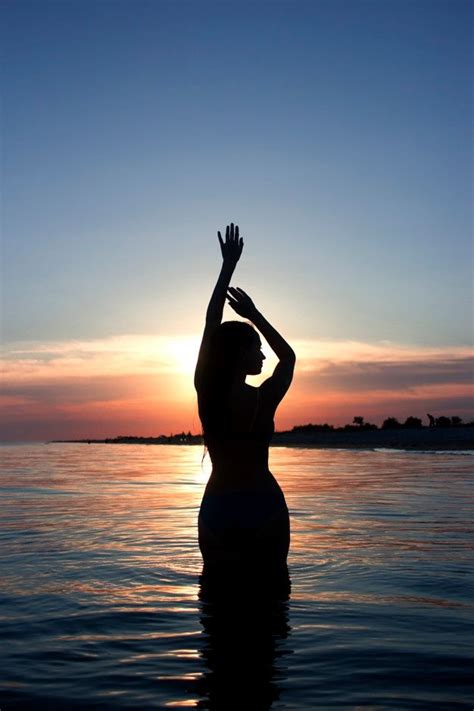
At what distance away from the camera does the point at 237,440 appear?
5.81m

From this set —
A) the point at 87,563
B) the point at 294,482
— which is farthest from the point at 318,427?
the point at 87,563

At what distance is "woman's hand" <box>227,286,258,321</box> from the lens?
6.26 meters

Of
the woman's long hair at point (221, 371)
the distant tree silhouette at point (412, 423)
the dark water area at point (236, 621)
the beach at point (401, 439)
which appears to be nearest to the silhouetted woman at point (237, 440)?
the woman's long hair at point (221, 371)

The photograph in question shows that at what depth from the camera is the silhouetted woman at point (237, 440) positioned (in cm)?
572

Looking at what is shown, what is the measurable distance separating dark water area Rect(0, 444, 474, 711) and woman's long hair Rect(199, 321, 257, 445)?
51 centimetres

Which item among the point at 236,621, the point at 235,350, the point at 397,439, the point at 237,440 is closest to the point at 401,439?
the point at 397,439

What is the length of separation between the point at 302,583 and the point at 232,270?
380cm

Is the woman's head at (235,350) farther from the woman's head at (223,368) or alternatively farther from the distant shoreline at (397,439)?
the distant shoreline at (397,439)

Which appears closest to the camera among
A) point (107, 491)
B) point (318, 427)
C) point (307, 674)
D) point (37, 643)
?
point (307, 674)

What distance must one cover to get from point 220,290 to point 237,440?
122 cm

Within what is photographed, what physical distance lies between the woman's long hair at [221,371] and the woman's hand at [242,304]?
46cm

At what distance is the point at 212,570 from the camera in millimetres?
6070

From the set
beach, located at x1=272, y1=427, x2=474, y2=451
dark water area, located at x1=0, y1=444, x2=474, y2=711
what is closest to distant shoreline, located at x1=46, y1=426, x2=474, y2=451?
beach, located at x1=272, y1=427, x2=474, y2=451

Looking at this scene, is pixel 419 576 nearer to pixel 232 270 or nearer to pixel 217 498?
pixel 217 498
